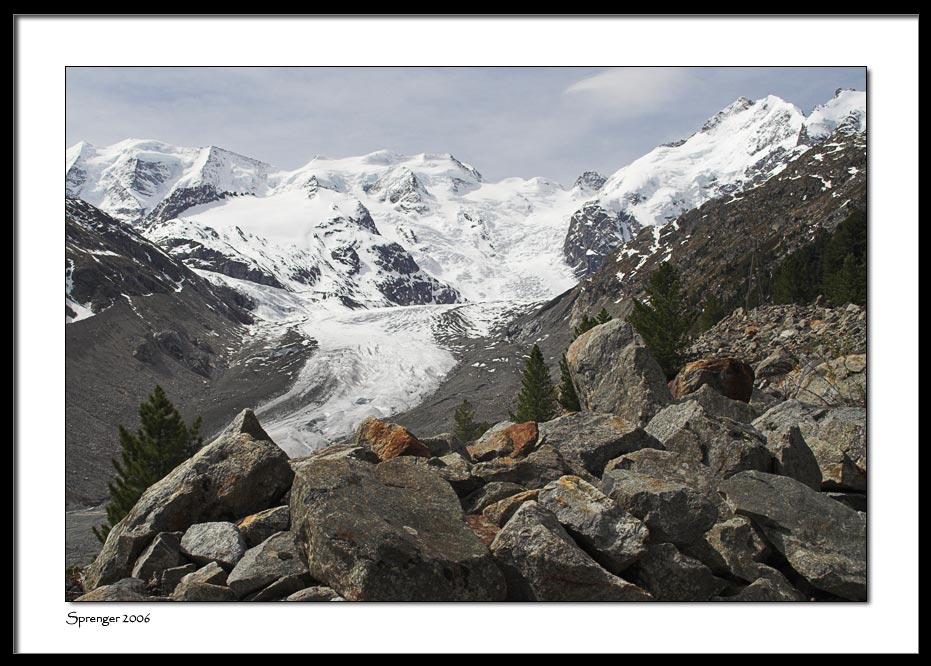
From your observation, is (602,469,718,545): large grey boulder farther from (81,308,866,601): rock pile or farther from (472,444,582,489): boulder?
(472,444,582,489): boulder

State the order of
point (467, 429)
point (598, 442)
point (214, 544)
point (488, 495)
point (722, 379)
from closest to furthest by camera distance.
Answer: point (214, 544), point (488, 495), point (598, 442), point (722, 379), point (467, 429)

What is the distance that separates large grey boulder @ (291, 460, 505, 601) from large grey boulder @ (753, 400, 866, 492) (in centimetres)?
764

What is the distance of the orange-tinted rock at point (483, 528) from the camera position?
1051 centimetres

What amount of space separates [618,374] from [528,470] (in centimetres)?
860

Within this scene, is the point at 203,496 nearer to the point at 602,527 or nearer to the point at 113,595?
the point at 113,595

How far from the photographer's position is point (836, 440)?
1384cm

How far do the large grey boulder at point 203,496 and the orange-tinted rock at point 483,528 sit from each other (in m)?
3.92

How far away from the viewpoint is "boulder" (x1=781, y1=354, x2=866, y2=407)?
17094mm

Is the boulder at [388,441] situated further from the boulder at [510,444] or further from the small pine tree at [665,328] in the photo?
the small pine tree at [665,328]

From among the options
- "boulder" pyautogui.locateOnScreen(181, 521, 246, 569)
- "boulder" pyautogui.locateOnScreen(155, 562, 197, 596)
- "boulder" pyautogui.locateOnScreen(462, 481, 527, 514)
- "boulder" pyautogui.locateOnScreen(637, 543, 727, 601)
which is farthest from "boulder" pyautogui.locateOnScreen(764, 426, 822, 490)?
"boulder" pyautogui.locateOnScreen(155, 562, 197, 596)

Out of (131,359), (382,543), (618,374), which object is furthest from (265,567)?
(131,359)
